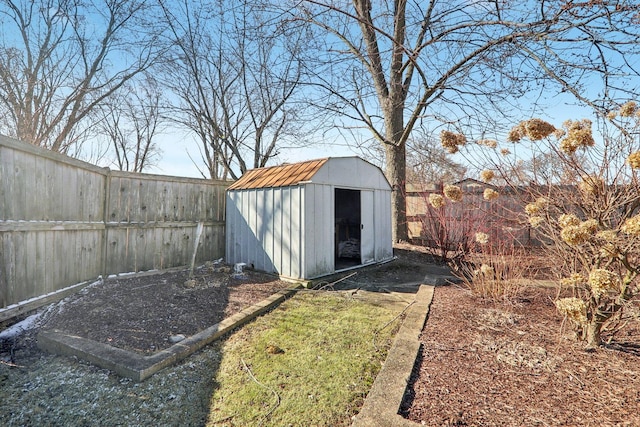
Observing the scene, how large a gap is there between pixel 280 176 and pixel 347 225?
2.91 metres

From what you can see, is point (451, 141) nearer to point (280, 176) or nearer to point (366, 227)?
point (280, 176)

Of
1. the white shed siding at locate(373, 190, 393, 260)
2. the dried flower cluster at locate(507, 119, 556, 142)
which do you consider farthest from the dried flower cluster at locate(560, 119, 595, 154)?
the white shed siding at locate(373, 190, 393, 260)

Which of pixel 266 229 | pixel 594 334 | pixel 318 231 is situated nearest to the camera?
pixel 594 334

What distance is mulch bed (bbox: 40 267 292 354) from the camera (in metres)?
3.01

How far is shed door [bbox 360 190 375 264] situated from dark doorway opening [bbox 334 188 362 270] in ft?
2.21

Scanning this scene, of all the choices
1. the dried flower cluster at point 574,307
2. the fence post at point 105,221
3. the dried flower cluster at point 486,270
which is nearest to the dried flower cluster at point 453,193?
the dried flower cluster at point 574,307

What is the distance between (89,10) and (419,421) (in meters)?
12.1

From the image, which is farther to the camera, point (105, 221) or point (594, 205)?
point (105, 221)

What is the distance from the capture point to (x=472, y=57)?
5.38m

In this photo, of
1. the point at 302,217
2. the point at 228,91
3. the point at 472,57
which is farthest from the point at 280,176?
the point at 228,91

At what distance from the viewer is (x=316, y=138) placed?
9344 mm

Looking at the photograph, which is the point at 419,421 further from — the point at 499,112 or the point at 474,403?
the point at 499,112

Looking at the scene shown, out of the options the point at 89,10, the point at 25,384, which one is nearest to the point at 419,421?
the point at 25,384

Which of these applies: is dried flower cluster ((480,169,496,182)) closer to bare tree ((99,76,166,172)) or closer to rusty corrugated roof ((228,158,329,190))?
rusty corrugated roof ((228,158,329,190))
